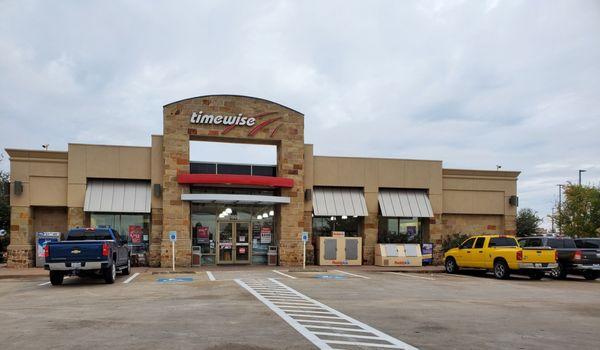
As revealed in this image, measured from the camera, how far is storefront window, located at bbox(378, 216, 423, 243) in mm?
28641

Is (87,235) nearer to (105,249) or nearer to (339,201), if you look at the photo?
(105,249)

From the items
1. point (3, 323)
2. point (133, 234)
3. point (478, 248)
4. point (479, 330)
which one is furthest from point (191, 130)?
point (479, 330)

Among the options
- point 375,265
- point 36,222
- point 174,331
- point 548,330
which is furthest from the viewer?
point 375,265

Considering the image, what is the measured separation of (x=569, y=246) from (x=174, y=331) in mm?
19192

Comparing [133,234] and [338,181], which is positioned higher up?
[338,181]

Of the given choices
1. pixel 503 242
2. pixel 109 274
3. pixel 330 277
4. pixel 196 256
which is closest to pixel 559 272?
pixel 503 242

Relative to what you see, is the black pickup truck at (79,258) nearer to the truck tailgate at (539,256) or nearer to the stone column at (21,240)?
the stone column at (21,240)

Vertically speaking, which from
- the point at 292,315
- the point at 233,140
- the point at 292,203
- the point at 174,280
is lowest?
the point at 174,280

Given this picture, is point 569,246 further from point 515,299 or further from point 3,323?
point 3,323

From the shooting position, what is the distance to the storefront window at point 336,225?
93.6 ft

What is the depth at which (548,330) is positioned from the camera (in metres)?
9.65

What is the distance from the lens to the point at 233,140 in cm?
2695

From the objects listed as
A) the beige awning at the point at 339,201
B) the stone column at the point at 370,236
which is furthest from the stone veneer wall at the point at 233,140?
the stone column at the point at 370,236

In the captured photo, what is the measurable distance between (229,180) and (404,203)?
956 centimetres
